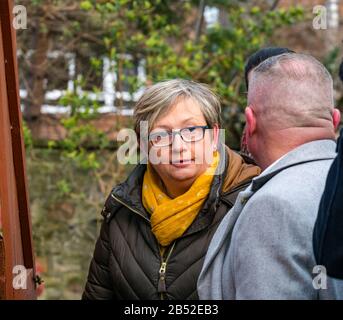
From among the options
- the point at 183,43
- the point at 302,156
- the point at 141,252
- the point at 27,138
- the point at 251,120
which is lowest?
the point at 141,252

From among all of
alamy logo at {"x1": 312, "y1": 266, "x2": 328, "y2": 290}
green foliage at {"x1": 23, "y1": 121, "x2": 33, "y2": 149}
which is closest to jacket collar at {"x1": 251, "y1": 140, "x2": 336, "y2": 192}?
alamy logo at {"x1": 312, "y1": 266, "x2": 328, "y2": 290}

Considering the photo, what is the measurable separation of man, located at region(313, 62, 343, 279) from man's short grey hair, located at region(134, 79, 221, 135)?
4.02 ft

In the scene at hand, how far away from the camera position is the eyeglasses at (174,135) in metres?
2.72

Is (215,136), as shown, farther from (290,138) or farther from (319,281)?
(319,281)

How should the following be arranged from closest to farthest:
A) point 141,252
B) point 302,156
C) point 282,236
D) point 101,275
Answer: point 282,236
point 302,156
point 141,252
point 101,275

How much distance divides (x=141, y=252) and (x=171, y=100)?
1.99ft

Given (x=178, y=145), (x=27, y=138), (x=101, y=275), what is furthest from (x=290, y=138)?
(x=27, y=138)

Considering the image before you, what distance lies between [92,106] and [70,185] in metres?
0.94

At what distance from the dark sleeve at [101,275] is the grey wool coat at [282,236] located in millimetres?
951

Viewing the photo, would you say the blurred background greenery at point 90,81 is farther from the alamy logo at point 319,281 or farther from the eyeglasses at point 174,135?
the alamy logo at point 319,281

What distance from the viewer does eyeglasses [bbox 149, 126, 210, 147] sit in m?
2.72

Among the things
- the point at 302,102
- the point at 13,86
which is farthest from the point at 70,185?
the point at 302,102

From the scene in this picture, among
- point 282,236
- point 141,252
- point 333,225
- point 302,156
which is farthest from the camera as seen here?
point 141,252

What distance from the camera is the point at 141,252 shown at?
2740 millimetres
